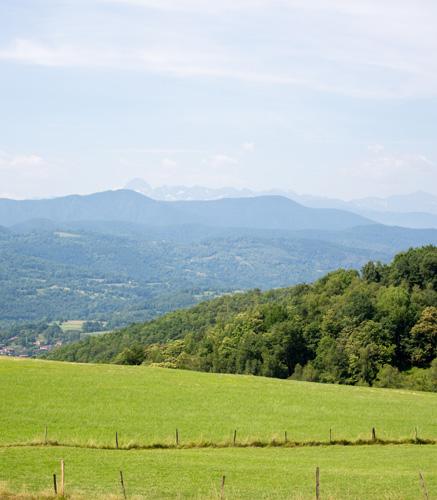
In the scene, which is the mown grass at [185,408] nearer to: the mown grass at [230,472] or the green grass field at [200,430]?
the green grass field at [200,430]

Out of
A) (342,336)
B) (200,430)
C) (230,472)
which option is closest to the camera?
(230,472)

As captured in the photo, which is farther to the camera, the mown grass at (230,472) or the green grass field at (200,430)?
the green grass field at (200,430)

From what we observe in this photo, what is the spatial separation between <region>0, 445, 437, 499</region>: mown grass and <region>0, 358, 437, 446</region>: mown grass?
122 inches

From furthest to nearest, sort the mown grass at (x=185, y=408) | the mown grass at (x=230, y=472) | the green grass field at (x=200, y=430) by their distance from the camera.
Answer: the mown grass at (x=185, y=408)
the green grass field at (x=200, y=430)
the mown grass at (x=230, y=472)

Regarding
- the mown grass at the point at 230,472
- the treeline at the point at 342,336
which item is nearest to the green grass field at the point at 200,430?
the mown grass at the point at 230,472

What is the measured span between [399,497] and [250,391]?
86.0 ft

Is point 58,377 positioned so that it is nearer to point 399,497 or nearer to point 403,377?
point 399,497

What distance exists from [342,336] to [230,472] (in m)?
58.0

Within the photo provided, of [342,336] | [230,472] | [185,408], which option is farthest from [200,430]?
[342,336]

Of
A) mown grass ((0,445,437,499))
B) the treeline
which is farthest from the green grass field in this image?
the treeline

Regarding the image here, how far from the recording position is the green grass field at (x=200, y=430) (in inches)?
948

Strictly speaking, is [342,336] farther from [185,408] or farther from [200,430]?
[200,430]

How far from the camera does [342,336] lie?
82062 millimetres

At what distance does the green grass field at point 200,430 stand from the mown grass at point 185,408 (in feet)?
0.27
